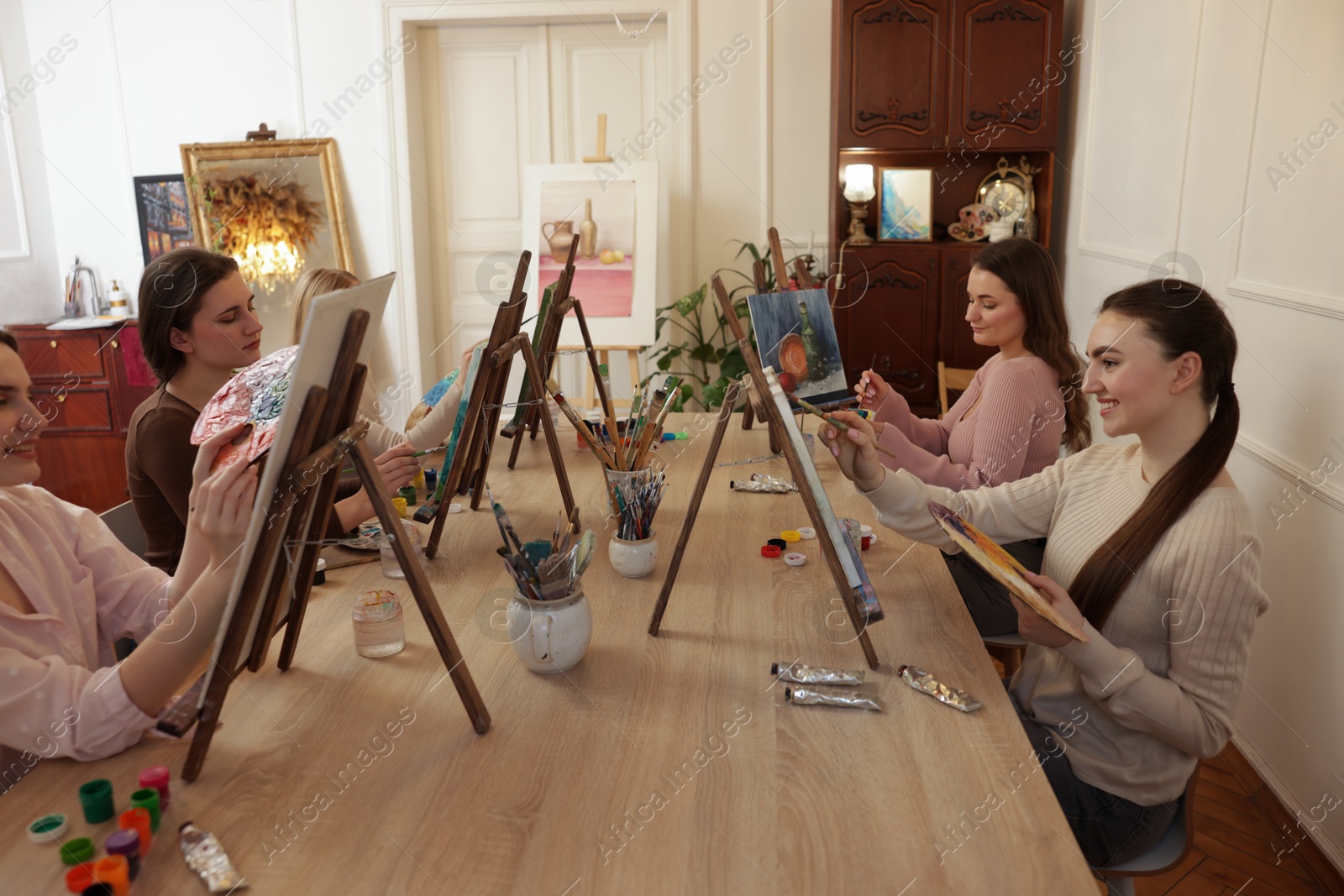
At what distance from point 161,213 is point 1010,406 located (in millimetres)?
4773

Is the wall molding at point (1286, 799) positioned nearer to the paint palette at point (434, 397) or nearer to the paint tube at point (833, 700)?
the paint tube at point (833, 700)

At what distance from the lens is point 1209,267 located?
283cm

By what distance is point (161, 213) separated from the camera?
5.32 m

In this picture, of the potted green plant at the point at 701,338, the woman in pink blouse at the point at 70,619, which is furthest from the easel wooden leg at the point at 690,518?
the potted green plant at the point at 701,338

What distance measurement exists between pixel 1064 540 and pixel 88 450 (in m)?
5.08

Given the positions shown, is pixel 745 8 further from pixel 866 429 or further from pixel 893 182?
pixel 866 429

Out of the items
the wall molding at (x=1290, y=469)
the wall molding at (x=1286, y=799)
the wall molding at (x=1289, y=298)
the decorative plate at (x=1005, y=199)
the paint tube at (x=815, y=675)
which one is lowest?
the wall molding at (x=1286, y=799)

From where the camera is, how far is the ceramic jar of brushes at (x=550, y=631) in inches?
59.1

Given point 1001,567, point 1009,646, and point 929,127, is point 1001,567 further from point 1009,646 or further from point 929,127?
point 929,127

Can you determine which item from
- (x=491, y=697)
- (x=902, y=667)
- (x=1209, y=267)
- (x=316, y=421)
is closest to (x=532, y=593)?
(x=491, y=697)

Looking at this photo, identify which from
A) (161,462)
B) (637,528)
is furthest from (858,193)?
(161,462)

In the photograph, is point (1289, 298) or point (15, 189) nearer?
point (1289, 298)

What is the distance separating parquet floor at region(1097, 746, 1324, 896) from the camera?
85.4 inches

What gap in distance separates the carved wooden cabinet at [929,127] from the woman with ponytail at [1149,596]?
283cm
